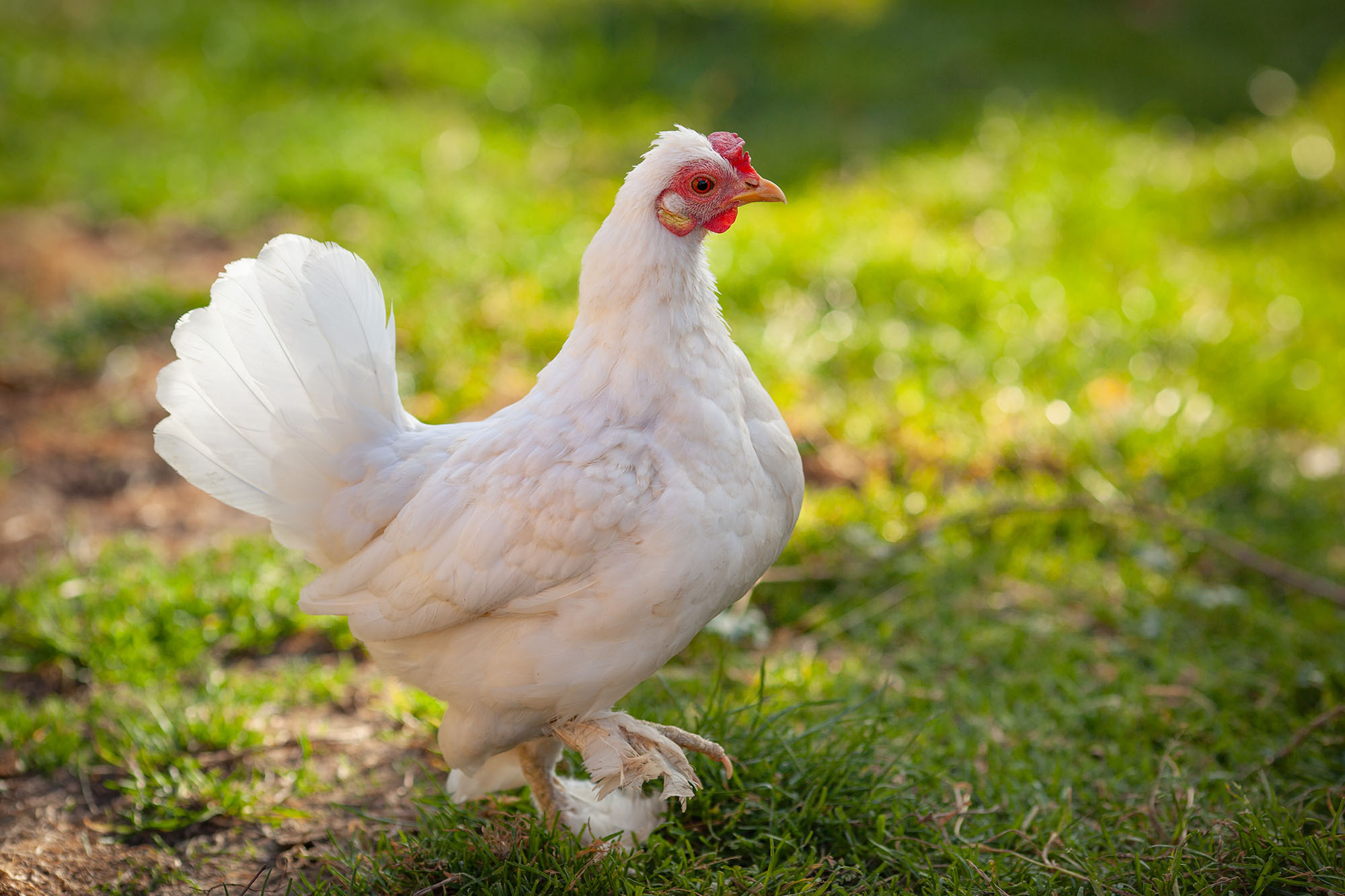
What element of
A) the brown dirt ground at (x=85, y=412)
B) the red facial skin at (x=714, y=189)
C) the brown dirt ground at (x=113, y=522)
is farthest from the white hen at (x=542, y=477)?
the brown dirt ground at (x=85, y=412)

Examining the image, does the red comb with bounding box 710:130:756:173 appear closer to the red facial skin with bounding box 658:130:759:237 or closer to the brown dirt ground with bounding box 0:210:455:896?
the red facial skin with bounding box 658:130:759:237

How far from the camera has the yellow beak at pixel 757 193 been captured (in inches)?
95.3

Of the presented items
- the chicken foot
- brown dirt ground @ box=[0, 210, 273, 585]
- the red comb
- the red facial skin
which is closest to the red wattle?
the red facial skin

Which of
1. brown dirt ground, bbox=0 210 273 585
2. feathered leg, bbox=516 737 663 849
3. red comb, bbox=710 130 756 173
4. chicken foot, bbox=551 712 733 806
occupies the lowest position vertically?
feathered leg, bbox=516 737 663 849

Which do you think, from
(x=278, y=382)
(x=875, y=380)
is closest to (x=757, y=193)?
(x=278, y=382)

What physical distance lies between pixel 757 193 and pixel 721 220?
11cm

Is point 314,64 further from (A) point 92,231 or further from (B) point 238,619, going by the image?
(B) point 238,619

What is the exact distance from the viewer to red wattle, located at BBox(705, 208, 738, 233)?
2.42 meters

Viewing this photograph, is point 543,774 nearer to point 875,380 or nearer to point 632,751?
point 632,751

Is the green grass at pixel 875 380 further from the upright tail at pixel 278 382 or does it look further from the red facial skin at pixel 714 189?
the red facial skin at pixel 714 189

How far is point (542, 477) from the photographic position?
7.52 ft

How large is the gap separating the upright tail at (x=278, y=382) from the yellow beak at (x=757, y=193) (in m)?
0.93

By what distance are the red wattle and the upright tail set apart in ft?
2.78

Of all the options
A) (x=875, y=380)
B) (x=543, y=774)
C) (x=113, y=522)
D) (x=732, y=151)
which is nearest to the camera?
(x=732, y=151)
